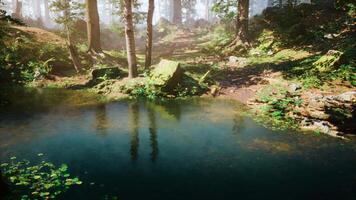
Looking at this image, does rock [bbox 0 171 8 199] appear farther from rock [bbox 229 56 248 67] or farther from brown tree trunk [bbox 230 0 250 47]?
brown tree trunk [bbox 230 0 250 47]

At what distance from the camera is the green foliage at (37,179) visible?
5629 millimetres

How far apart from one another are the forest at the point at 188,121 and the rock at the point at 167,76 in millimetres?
67

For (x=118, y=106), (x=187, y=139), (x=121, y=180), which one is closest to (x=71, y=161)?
(x=121, y=180)

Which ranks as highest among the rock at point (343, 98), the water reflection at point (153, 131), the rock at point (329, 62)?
the rock at point (329, 62)

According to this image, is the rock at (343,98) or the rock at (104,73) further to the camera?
the rock at (104,73)

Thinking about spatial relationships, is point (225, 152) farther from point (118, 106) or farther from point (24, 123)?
point (24, 123)

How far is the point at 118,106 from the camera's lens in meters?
12.2

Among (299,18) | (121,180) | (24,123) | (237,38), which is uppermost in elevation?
(299,18)

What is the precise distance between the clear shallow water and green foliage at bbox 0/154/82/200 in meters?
0.26

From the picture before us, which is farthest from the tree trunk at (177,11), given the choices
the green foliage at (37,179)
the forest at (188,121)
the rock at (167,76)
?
the green foliage at (37,179)

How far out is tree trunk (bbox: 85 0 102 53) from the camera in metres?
21.4

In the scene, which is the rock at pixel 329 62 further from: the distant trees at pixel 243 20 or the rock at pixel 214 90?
the distant trees at pixel 243 20

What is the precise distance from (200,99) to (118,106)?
3.71m

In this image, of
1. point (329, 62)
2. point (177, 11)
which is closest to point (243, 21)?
point (329, 62)
